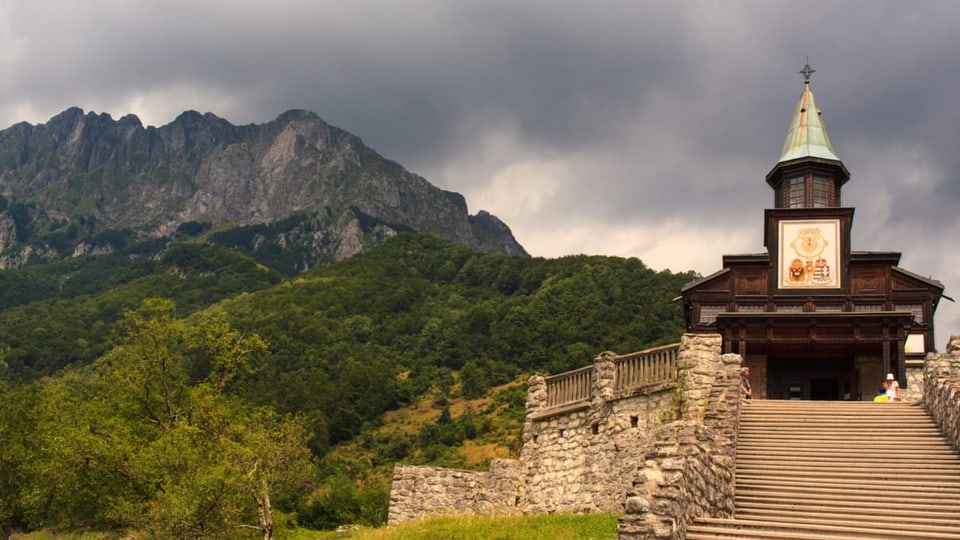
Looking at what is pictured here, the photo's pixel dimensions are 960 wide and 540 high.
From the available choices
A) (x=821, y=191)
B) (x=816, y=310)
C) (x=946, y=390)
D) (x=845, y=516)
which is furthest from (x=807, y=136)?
(x=845, y=516)

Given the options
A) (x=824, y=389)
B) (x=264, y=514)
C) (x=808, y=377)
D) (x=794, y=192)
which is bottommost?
(x=264, y=514)

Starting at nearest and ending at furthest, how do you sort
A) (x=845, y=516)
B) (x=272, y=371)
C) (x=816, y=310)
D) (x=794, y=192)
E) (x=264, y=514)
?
(x=845, y=516) → (x=264, y=514) → (x=816, y=310) → (x=794, y=192) → (x=272, y=371)

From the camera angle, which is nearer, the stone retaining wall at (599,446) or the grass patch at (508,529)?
the grass patch at (508,529)

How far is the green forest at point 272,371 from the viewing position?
30.0 meters

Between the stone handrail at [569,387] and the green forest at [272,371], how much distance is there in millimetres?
8418

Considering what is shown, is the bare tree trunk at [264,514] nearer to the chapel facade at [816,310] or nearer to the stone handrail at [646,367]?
the stone handrail at [646,367]

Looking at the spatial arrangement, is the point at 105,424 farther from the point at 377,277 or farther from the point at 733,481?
the point at 377,277

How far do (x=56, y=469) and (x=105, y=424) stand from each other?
1851 millimetres

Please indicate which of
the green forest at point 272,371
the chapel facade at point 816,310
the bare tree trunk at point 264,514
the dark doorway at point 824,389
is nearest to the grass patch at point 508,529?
the bare tree trunk at point 264,514

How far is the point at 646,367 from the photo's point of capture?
84.3 ft

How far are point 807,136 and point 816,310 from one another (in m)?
9.53

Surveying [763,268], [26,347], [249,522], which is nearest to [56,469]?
[249,522]

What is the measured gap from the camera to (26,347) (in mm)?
109625

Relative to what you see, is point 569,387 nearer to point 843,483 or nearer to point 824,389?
point 843,483
